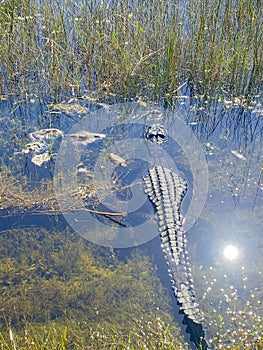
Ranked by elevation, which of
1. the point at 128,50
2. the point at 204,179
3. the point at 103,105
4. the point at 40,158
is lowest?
the point at 204,179

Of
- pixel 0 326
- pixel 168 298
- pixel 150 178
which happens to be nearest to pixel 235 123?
pixel 150 178

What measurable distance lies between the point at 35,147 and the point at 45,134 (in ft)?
0.82

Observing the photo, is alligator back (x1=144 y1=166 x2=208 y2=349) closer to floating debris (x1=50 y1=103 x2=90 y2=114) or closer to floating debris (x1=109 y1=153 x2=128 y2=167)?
floating debris (x1=109 y1=153 x2=128 y2=167)

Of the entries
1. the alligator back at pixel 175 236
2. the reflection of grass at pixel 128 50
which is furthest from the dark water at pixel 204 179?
the reflection of grass at pixel 128 50

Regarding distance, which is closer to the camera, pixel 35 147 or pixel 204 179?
pixel 204 179

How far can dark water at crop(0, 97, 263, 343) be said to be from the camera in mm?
3445

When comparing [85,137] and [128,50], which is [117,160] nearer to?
[85,137]

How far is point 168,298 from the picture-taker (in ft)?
11.0

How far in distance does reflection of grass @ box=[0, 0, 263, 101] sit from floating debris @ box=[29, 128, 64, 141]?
2.04 feet

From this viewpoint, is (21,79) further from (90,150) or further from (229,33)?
(229,33)

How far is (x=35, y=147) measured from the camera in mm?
4637

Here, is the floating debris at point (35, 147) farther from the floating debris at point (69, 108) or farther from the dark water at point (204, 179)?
the floating debris at point (69, 108)

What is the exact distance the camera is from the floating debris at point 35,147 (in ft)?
15.2

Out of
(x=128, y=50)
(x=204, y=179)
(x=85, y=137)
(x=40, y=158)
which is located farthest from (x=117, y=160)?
(x=128, y=50)
